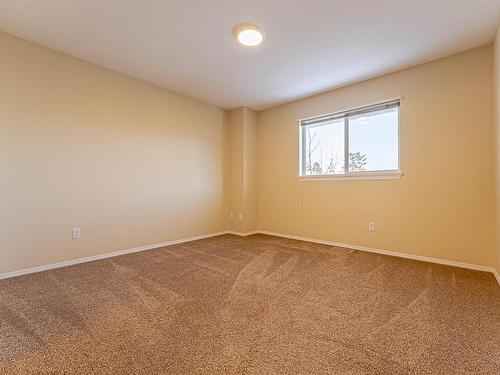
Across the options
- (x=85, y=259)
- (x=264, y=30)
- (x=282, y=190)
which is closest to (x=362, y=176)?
(x=282, y=190)

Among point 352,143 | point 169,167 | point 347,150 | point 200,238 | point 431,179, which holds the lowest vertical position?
point 200,238

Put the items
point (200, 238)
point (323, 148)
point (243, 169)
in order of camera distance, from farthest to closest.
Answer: point (243, 169) → point (200, 238) → point (323, 148)

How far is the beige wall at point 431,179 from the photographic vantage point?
108 inches

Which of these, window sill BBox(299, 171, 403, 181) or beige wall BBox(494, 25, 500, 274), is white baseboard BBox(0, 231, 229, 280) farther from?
beige wall BBox(494, 25, 500, 274)

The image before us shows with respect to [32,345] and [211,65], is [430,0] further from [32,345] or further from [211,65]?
[32,345]

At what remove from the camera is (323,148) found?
4.23m

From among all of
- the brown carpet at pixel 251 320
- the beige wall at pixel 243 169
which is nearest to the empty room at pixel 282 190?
the brown carpet at pixel 251 320

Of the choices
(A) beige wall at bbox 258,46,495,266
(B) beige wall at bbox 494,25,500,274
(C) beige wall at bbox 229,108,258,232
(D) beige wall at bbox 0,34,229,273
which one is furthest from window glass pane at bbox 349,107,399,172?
(D) beige wall at bbox 0,34,229,273

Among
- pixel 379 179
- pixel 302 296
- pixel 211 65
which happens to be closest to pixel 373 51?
pixel 379 179

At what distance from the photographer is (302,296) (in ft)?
6.89

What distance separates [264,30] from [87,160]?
2623mm

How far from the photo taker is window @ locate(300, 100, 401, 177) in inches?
135

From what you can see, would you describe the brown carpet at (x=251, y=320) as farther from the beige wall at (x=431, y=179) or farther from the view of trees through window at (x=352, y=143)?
the view of trees through window at (x=352, y=143)

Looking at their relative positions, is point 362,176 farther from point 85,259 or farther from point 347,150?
point 85,259
